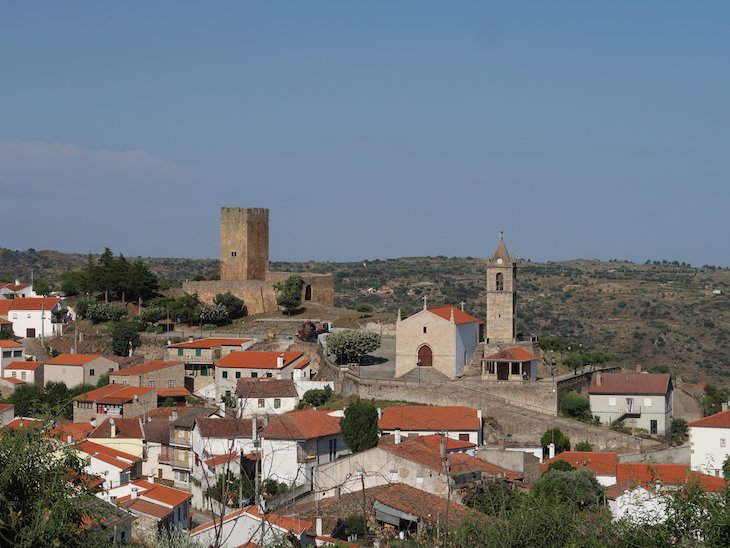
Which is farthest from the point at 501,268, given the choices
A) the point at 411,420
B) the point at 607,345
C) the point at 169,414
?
the point at 607,345

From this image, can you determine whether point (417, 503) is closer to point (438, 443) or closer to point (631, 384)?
point (438, 443)

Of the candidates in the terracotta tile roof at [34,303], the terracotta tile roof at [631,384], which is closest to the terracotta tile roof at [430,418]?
the terracotta tile roof at [631,384]

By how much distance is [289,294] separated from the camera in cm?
5725

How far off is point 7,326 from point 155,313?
22.7ft

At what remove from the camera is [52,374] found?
170 feet

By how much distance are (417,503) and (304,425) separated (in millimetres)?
9907

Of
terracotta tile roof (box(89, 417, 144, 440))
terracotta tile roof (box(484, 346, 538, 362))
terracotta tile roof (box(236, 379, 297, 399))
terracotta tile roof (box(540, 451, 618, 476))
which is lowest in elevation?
terracotta tile roof (box(89, 417, 144, 440))

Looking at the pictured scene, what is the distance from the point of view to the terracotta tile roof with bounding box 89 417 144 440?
41969 mm

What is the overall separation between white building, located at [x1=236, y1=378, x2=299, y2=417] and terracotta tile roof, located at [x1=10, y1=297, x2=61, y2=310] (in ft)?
58.7

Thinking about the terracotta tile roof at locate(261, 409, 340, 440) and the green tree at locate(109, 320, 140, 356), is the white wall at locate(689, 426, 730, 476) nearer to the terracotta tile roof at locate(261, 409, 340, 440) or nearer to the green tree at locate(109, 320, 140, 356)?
the terracotta tile roof at locate(261, 409, 340, 440)

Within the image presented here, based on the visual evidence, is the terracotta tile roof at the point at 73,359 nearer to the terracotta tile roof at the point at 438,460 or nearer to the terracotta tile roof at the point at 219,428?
the terracotta tile roof at the point at 219,428

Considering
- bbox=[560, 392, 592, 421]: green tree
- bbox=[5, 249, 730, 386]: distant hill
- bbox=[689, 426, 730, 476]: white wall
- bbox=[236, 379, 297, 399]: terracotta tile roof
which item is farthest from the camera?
bbox=[5, 249, 730, 386]: distant hill

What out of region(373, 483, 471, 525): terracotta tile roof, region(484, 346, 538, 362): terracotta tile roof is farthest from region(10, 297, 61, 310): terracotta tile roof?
region(373, 483, 471, 525): terracotta tile roof

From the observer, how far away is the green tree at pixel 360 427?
3819 cm
